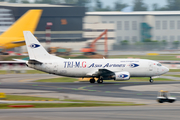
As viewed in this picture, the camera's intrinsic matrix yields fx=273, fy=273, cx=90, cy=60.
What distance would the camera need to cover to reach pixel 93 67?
36.6 meters

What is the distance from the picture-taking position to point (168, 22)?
5576 inches

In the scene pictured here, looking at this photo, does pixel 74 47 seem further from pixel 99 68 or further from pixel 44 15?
pixel 99 68

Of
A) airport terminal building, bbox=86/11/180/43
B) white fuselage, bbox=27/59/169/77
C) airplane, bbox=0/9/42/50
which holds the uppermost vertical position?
airport terminal building, bbox=86/11/180/43

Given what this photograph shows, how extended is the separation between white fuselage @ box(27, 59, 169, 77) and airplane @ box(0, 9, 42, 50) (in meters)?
20.4

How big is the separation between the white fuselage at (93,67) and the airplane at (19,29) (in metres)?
20.4

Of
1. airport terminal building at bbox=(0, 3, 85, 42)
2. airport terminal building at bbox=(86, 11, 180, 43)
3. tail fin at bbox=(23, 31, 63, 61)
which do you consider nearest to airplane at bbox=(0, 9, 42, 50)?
tail fin at bbox=(23, 31, 63, 61)

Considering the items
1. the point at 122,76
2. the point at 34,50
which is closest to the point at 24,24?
the point at 34,50

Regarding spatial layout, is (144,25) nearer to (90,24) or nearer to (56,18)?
(90,24)

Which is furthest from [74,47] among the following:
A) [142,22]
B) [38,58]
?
[38,58]

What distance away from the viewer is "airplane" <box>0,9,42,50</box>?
54.5 meters

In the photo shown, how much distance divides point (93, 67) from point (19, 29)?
2417cm

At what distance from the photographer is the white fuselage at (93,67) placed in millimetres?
36156

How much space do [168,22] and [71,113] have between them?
132969 millimetres

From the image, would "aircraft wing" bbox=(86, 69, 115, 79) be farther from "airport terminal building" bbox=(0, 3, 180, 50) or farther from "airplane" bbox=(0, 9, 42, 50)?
"airport terminal building" bbox=(0, 3, 180, 50)
